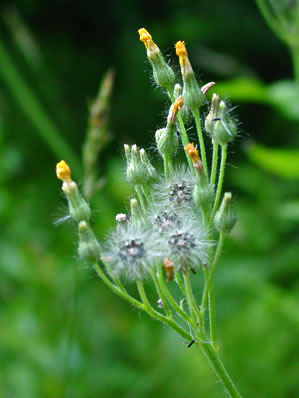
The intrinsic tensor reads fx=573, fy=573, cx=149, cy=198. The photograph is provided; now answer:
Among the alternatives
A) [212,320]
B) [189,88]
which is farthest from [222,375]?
[189,88]

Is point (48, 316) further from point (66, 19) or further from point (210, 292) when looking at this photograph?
point (66, 19)

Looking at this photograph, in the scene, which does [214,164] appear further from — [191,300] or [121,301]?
[121,301]

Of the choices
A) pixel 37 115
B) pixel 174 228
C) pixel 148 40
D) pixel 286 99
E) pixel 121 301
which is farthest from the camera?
pixel 121 301

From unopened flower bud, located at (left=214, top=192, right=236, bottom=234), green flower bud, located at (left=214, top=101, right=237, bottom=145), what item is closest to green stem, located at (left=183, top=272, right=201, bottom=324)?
unopened flower bud, located at (left=214, top=192, right=236, bottom=234)

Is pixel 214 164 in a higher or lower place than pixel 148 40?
lower

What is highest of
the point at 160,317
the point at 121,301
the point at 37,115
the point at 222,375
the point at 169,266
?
the point at 37,115
